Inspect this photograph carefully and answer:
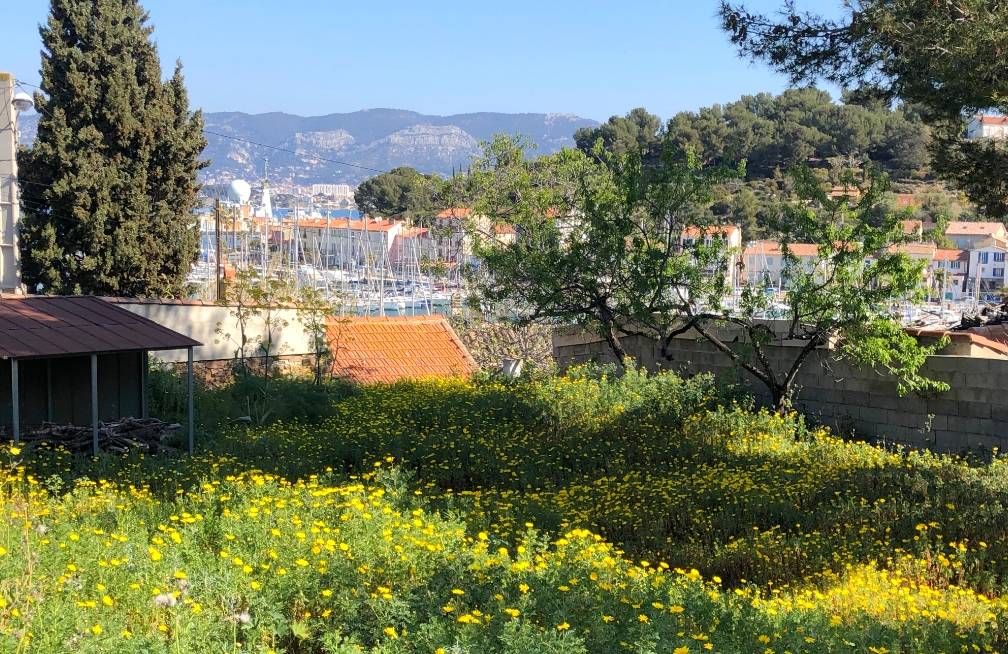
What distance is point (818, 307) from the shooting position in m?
15.7

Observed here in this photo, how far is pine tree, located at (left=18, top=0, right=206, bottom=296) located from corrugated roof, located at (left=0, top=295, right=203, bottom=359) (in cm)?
1616

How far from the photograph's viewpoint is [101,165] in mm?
30688

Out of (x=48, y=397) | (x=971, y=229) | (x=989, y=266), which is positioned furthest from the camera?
(x=989, y=266)

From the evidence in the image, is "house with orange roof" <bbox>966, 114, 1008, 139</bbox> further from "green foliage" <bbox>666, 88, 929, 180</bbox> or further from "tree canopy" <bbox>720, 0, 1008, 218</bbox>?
"green foliage" <bbox>666, 88, 929, 180</bbox>

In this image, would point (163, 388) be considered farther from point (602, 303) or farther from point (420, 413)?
point (602, 303)

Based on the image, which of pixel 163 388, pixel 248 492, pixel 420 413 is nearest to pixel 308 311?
pixel 163 388

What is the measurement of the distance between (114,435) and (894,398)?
1189 centimetres

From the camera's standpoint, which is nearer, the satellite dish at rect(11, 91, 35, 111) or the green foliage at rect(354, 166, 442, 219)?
the satellite dish at rect(11, 91, 35, 111)

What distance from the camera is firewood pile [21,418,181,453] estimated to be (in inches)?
557

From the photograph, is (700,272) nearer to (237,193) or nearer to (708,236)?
(708,236)

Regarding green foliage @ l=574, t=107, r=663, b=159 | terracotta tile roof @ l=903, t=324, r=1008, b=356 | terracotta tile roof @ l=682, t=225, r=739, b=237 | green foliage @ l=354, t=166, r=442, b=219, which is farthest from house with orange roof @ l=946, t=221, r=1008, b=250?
terracotta tile roof @ l=903, t=324, r=1008, b=356

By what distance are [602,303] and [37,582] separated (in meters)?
13.9

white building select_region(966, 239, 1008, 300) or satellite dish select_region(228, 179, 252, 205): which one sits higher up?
→ satellite dish select_region(228, 179, 252, 205)

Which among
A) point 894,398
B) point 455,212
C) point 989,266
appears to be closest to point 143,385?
point 894,398
